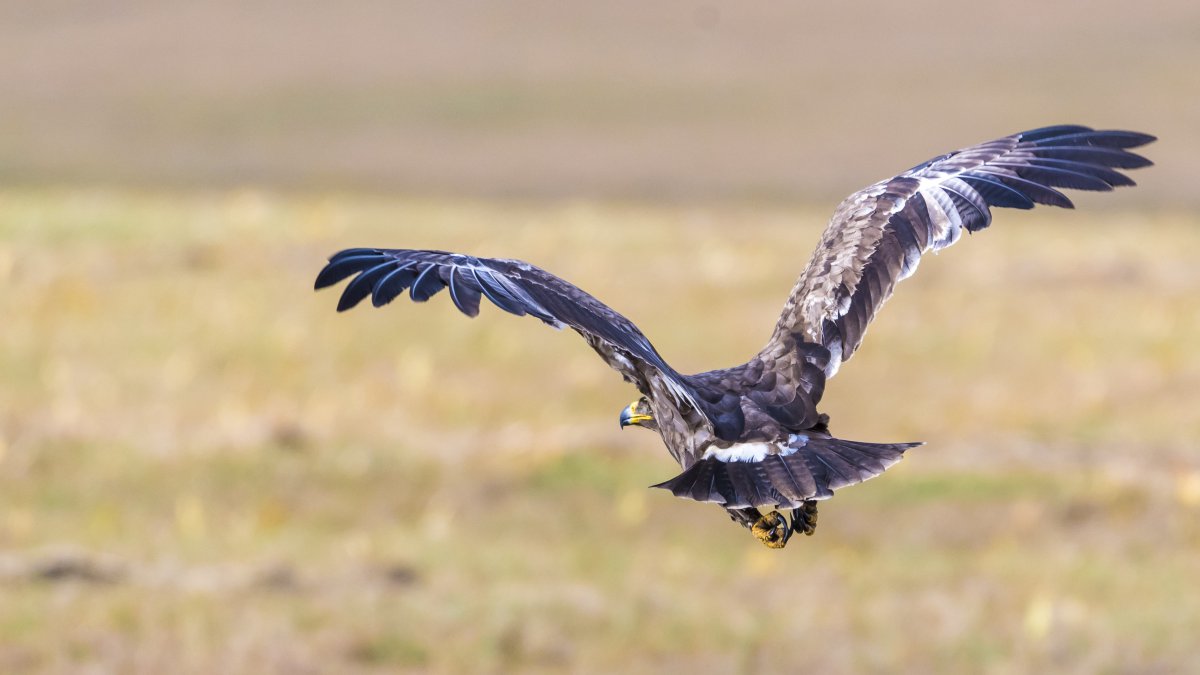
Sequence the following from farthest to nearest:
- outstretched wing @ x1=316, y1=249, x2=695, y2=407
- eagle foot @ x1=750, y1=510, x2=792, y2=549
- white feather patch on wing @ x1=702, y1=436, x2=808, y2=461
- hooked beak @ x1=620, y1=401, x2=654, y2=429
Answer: hooked beak @ x1=620, y1=401, x2=654, y2=429
white feather patch on wing @ x1=702, y1=436, x2=808, y2=461
eagle foot @ x1=750, y1=510, x2=792, y2=549
outstretched wing @ x1=316, y1=249, x2=695, y2=407

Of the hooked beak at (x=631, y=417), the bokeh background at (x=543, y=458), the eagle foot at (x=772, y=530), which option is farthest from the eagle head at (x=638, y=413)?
the bokeh background at (x=543, y=458)

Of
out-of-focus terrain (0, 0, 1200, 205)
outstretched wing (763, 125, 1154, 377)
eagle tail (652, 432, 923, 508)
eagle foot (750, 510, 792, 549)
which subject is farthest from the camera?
out-of-focus terrain (0, 0, 1200, 205)

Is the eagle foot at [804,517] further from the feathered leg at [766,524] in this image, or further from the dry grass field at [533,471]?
the dry grass field at [533,471]

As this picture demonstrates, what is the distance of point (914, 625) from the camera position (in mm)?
15508

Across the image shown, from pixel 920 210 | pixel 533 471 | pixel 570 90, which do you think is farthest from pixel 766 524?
pixel 570 90

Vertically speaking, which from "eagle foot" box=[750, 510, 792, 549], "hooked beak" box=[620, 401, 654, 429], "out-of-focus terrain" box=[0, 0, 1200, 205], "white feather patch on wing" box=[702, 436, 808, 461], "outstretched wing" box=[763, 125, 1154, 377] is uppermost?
"out-of-focus terrain" box=[0, 0, 1200, 205]

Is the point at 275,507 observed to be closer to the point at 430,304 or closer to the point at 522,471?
the point at 522,471

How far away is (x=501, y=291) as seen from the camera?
22.0ft

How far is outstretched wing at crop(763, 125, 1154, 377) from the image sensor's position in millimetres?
7895

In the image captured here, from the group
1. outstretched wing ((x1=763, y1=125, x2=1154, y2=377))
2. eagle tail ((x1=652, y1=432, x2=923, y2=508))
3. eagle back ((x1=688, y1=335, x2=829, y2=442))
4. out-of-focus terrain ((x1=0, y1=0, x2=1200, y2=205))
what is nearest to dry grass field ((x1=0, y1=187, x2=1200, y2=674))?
outstretched wing ((x1=763, y1=125, x2=1154, y2=377))

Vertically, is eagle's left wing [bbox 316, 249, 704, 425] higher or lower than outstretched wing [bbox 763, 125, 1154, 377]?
lower

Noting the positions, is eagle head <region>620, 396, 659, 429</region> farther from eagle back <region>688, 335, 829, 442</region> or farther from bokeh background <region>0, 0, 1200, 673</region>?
bokeh background <region>0, 0, 1200, 673</region>

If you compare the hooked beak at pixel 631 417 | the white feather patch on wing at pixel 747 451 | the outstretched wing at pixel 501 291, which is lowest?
the white feather patch on wing at pixel 747 451

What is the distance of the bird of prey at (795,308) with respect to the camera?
651cm
